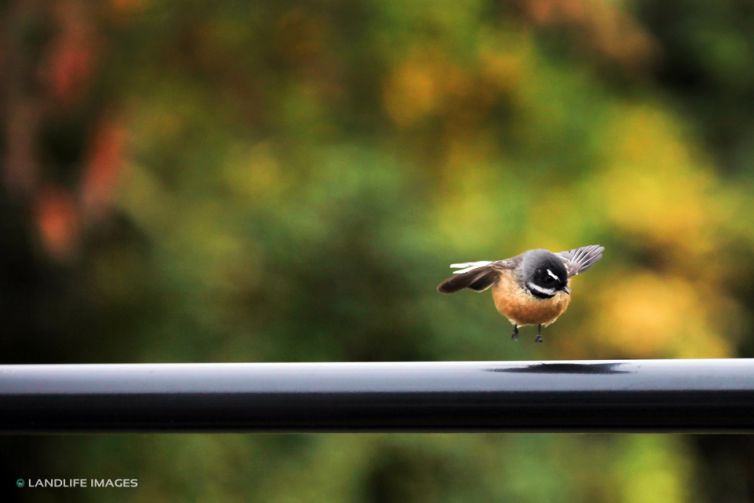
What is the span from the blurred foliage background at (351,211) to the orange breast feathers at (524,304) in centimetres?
206

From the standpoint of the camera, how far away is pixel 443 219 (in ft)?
22.5

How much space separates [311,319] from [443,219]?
121 cm

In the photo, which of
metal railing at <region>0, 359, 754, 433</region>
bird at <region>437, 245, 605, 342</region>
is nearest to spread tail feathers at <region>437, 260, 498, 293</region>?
bird at <region>437, 245, 605, 342</region>

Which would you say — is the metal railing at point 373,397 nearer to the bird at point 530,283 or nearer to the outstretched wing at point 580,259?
the bird at point 530,283

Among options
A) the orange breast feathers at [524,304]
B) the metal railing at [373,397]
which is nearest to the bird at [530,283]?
the orange breast feathers at [524,304]

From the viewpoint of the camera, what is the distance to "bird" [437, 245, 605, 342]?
3990 millimetres

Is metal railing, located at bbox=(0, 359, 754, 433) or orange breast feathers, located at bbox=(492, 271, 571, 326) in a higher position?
metal railing, located at bbox=(0, 359, 754, 433)

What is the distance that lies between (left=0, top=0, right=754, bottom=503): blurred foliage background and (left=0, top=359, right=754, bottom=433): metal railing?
13.8 feet

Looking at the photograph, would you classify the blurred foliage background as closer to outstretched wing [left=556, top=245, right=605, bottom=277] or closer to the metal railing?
outstretched wing [left=556, top=245, right=605, bottom=277]

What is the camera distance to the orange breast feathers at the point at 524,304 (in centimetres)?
402

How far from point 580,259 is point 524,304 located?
42 centimetres

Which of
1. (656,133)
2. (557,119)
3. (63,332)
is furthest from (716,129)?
(63,332)

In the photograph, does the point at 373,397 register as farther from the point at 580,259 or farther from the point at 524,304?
the point at 580,259

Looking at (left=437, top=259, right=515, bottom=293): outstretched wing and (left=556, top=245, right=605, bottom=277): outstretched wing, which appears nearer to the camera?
(left=437, top=259, right=515, bottom=293): outstretched wing
